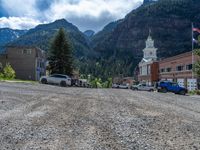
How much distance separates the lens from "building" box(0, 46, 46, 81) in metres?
79.1

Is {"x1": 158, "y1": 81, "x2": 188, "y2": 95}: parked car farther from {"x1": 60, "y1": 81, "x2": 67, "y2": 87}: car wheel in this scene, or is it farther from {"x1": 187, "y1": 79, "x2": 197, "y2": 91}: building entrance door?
{"x1": 60, "y1": 81, "x2": 67, "y2": 87}: car wheel

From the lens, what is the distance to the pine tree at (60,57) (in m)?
70.5

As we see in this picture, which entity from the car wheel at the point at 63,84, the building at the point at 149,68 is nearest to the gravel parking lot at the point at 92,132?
the car wheel at the point at 63,84

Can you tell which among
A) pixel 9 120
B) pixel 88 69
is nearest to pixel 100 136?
pixel 9 120

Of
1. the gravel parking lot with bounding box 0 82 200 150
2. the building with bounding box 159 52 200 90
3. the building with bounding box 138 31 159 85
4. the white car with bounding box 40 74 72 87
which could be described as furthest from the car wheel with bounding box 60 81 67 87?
the building with bounding box 138 31 159 85

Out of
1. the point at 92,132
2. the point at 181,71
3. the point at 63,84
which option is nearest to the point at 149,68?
the point at 181,71

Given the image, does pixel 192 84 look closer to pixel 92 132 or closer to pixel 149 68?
pixel 149 68

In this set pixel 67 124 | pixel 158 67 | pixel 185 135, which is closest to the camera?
pixel 185 135

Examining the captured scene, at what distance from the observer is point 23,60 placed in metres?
79.8

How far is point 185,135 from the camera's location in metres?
10.9

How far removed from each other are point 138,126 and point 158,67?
84952 mm

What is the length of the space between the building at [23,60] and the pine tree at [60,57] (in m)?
Result: 8.55

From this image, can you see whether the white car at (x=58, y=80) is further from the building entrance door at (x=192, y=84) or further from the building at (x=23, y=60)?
the building at (x=23, y=60)

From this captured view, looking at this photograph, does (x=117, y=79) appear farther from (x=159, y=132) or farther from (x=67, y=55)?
(x=159, y=132)
